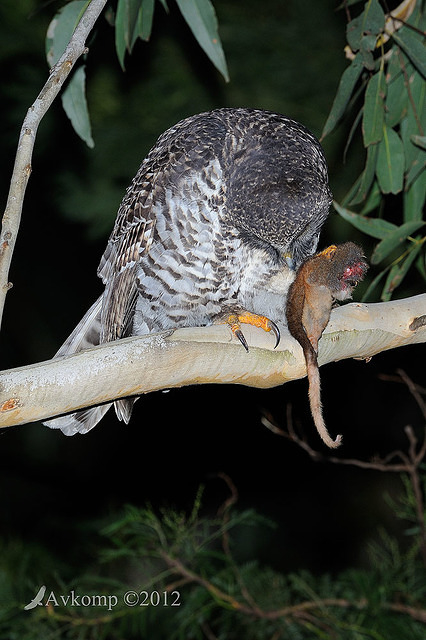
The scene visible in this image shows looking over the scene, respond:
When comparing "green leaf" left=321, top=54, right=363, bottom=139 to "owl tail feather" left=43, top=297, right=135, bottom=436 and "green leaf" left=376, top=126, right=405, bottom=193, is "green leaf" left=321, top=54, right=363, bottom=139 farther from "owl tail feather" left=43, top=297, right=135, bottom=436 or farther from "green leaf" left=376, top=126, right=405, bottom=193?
"owl tail feather" left=43, top=297, right=135, bottom=436

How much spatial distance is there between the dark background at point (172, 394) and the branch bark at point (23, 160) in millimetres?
2850

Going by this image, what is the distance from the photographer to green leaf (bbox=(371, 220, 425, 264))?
2484mm

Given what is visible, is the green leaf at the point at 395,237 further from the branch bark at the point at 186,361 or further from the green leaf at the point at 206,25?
the green leaf at the point at 206,25

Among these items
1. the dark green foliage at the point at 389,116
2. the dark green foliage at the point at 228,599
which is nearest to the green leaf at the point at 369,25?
the dark green foliage at the point at 389,116

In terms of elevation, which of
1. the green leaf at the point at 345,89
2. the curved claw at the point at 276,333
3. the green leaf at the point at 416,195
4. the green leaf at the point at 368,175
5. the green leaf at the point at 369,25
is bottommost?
the green leaf at the point at 416,195

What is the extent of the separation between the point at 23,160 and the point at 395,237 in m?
1.33

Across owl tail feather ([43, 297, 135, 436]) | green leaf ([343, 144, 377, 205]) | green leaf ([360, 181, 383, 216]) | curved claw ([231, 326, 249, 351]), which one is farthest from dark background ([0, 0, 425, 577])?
curved claw ([231, 326, 249, 351])

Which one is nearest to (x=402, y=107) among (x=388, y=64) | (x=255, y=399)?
(x=388, y=64)

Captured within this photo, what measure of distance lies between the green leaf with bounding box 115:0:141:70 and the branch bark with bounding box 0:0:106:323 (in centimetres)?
60

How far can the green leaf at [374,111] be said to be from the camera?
8.12ft

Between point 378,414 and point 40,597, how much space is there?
3527mm

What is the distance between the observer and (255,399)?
5961 millimetres

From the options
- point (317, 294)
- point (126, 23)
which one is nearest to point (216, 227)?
point (317, 294)

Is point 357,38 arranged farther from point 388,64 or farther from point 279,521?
point 279,521
